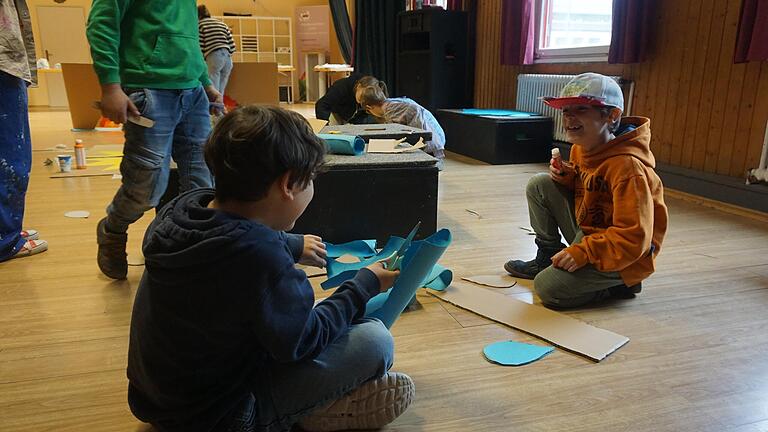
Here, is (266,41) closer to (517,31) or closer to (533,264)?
(517,31)

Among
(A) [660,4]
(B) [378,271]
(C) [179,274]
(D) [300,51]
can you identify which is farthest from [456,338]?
(D) [300,51]

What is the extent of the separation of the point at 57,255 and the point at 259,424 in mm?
1357

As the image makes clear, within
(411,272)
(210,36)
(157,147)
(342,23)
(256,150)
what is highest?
(342,23)

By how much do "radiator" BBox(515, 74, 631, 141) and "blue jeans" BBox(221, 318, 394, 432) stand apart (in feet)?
10.4

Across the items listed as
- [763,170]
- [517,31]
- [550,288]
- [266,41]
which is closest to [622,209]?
[550,288]

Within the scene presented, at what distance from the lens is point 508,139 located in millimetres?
3775

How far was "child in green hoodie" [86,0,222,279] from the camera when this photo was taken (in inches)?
55.4

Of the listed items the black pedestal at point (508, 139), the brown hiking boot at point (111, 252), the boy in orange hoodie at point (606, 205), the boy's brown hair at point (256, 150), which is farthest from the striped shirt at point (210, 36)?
the boy's brown hair at point (256, 150)

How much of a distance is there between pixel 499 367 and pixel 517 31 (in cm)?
370

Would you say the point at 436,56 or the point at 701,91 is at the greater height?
the point at 436,56

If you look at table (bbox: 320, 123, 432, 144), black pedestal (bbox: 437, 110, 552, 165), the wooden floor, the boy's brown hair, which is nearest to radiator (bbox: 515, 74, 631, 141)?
black pedestal (bbox: 437, 110, 552, 165)

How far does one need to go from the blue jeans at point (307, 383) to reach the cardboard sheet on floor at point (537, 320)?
1.83ft

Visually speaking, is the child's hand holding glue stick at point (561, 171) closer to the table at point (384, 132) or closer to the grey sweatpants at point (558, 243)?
the grey sweatpants at point (558, 243)

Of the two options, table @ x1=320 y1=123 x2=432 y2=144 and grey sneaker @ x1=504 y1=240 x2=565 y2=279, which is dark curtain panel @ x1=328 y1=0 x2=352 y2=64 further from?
grey sneaker @ x1=504 y1=240 x2=565 y2=279
